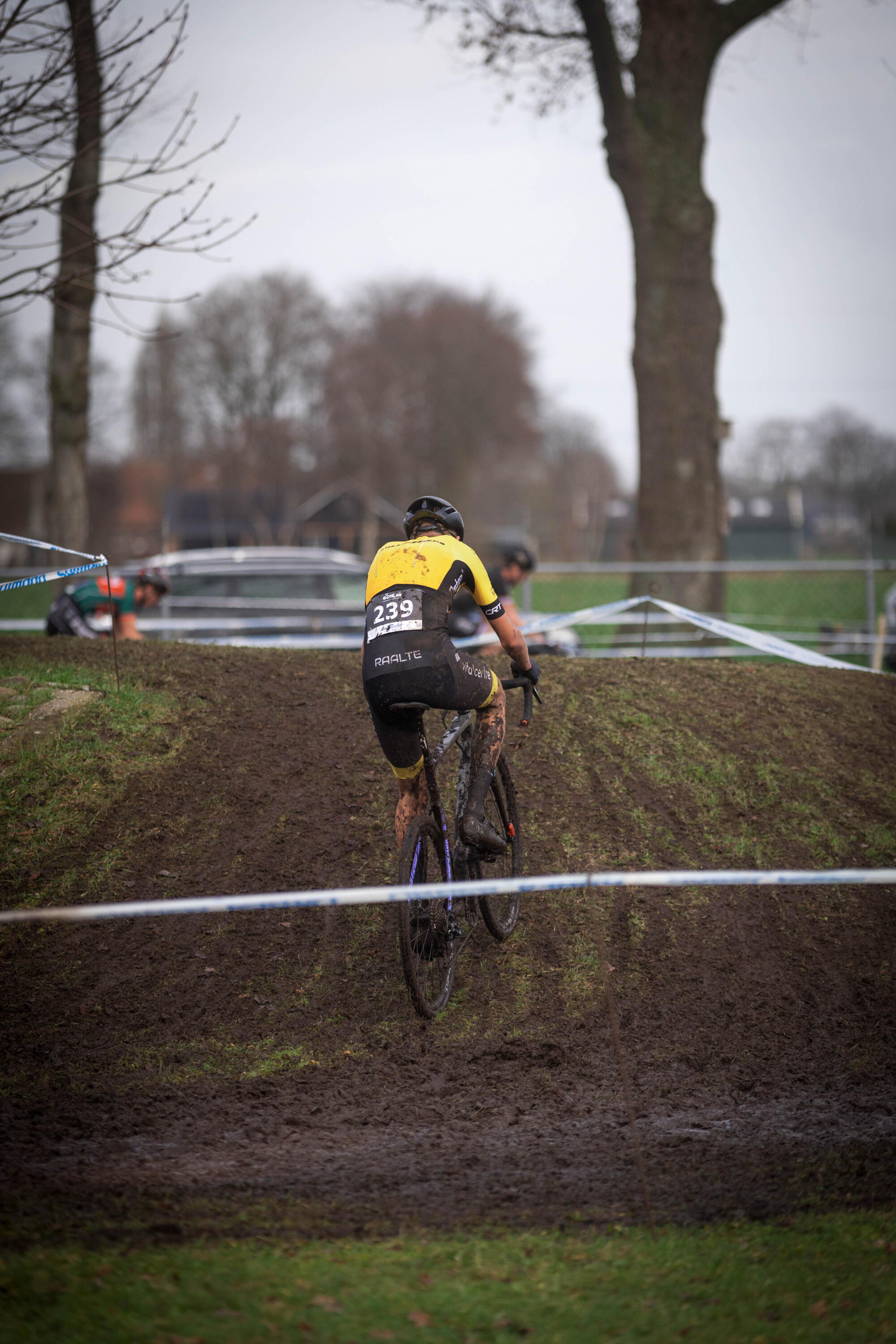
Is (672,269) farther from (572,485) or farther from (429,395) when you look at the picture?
(572,485)

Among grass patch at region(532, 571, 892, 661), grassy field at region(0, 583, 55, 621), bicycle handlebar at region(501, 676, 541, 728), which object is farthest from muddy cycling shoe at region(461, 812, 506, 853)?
grassy field at region(0, 583, 55, 621)

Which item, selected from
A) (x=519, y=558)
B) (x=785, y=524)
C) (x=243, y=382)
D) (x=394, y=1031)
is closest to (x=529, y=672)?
(x=394, y=1031)

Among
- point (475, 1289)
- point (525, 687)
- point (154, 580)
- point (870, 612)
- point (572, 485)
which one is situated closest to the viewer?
point (475, 1289)

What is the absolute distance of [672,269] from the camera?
1374 centimetres

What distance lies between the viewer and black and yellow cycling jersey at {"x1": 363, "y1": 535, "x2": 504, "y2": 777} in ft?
15.1

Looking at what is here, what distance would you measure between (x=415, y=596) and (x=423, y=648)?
0.25 m

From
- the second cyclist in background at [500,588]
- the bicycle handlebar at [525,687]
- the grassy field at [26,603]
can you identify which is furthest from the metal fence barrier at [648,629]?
the bicycle handlebar at [525,687]

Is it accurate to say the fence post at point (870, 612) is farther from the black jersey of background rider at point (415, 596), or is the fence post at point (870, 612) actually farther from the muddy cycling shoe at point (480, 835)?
the black jersey of background rider at point (415, 596)

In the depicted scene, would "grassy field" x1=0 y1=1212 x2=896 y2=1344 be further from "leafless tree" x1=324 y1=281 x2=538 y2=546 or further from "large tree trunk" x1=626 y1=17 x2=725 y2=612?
"leafless tree" x1=324 y1=281 x2=538 y2=546

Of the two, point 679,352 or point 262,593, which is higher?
point 679,352

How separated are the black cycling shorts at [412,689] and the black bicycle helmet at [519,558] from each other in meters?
5.62

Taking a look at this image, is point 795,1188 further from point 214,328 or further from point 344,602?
point 214,328

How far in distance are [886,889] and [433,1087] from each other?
3289mm

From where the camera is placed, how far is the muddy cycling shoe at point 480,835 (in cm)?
491
